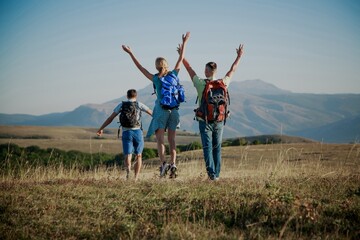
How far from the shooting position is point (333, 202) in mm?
6207

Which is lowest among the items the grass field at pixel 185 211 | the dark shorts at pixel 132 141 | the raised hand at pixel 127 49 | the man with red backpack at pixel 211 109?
the grass field at pixel 185 211

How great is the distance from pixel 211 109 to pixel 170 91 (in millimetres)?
1045

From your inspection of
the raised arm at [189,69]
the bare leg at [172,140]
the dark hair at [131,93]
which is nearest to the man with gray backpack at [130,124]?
the dark hair at [131,93]

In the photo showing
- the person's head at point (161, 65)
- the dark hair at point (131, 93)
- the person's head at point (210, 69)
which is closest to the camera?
the person's head at point (210, 69)

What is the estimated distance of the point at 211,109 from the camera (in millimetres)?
8445

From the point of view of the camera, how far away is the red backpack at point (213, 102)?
8414 millimetres

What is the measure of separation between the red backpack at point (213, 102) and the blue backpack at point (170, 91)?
2.14 feet

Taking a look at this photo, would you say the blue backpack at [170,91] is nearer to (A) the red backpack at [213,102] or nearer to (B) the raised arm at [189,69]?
(B) the raised arm at [189,69]

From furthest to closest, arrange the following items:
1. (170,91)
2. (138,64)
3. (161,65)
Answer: (138,64) → (161,65) → (170,91)

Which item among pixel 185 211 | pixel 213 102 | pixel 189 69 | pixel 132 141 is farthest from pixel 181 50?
pixel 185 211

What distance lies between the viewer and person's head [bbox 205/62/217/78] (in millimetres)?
8594

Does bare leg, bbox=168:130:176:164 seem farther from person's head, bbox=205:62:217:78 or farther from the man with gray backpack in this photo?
person's head, bbox=205:62:217:78

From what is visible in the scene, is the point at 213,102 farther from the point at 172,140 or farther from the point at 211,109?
the point at 172,140

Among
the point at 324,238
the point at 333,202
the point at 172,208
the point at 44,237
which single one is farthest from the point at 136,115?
the point at 324,238
